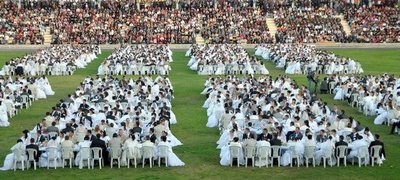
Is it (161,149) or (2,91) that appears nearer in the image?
(161,149)

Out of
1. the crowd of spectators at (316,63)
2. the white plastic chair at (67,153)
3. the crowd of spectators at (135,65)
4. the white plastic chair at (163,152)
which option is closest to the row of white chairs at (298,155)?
the white plastic chair at (163,152)

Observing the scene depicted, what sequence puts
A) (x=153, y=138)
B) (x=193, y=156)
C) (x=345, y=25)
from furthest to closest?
(x=345, y=25) → (x=193, y=156) → (x=153, y=138)

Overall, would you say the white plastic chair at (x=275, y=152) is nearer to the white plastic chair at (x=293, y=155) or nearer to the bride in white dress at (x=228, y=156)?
the white plastic chair at (x=293, y=155)

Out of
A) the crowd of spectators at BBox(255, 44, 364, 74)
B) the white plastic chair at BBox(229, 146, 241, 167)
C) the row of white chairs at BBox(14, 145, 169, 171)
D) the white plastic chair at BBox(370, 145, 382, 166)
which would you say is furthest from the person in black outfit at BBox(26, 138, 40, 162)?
the crowd of spectators at BBox(255, 44, 364, 74)

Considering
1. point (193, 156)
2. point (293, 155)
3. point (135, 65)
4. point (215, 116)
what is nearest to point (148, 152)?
point (193, 156)

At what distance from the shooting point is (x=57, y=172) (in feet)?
83.1

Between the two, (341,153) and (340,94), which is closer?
(341,153)

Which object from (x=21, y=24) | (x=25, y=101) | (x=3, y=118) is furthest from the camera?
(x=21, y=24)

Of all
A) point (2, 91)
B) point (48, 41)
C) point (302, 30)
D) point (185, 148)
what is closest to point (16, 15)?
point (48, 41)

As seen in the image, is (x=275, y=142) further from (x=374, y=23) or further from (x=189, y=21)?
(x=374, y=23)

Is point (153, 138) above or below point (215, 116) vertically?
above

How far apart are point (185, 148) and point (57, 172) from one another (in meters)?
5.23

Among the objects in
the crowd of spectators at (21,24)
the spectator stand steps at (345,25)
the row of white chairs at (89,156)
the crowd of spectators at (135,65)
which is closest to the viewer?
the row of white chairs at (89,156)

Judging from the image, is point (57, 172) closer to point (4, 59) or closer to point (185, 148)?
point (185, 148)
